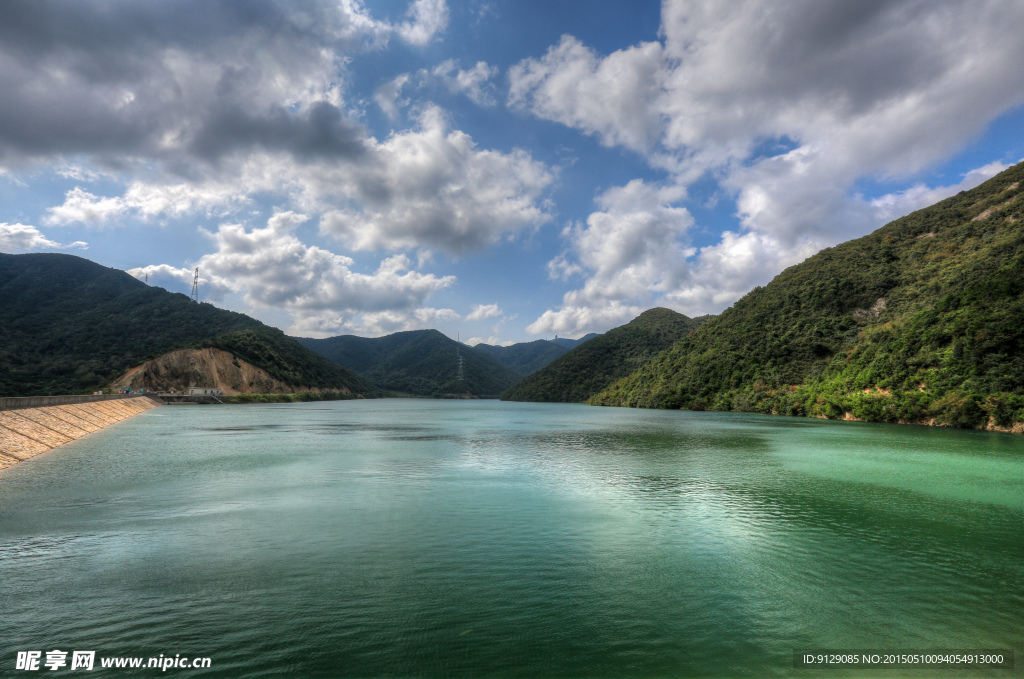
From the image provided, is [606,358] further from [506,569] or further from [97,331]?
[506,569]

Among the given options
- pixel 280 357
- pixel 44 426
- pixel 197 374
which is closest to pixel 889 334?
pixel 44 426

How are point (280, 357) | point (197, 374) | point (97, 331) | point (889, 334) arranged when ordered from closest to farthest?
point (889, 334) → point (197, 374) → point (97, 331) → point (280, 357)

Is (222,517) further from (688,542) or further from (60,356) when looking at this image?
(60,356)

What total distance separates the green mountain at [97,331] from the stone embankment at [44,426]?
60117 mm

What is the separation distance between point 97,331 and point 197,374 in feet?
133

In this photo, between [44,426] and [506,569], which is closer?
[506,569]

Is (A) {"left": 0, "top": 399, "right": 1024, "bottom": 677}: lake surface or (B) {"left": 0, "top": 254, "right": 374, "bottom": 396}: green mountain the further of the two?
(B) {"left": 0, "top": 254, "right": 374, "bottom": 396}: green mountain

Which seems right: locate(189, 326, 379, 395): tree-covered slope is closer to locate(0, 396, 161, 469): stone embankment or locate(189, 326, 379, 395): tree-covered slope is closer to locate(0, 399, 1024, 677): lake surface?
locate(0, 396, 161, 469): stone embankment

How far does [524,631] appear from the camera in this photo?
6641 mm

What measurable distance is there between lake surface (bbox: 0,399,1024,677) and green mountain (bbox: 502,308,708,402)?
147 metres

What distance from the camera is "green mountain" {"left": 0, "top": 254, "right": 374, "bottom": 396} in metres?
105

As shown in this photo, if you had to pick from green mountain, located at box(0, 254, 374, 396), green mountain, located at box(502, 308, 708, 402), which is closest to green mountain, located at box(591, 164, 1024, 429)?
green mountain, located at box(502, 308, 708, 402)

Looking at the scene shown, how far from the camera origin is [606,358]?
573ft

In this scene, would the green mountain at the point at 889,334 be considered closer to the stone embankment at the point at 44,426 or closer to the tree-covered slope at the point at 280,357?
the stone embankment at the point at 44,426
